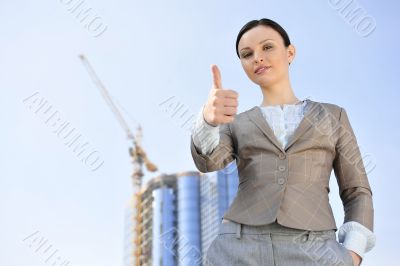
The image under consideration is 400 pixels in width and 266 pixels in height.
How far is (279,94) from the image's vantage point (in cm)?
270

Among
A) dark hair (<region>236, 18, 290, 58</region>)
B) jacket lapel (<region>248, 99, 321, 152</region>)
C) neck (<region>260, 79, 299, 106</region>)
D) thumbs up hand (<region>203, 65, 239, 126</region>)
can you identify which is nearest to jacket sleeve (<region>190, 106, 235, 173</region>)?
thumbs up hand (<region>203, 65, 239, 126</region>)

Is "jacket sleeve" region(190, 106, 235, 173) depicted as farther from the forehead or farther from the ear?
the ear

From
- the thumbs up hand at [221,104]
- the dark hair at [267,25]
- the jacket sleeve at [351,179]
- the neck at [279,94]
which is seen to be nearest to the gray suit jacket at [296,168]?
the jacket sleeve at [351,179]

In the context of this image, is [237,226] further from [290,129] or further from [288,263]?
[290,129]

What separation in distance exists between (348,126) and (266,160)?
586mm

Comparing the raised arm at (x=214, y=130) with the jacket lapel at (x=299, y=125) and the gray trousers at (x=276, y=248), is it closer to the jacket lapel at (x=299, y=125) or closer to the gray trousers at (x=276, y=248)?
the jacket lapel at (x=299, y=125)

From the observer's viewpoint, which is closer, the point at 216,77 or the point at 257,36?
the point at 216,77

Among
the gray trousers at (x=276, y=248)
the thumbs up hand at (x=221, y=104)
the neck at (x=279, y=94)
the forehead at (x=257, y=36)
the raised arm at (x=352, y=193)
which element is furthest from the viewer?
the neck at (x=279, y=94)

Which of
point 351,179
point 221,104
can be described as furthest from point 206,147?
point 351,179

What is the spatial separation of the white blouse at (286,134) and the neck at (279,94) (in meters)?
0.05

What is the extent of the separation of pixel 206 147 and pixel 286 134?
1.58ft

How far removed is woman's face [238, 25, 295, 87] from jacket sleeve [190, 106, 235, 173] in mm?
474

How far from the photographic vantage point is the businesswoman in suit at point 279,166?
2.19 m

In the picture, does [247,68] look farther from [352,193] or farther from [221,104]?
[352,193]
